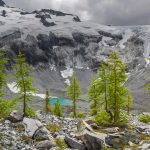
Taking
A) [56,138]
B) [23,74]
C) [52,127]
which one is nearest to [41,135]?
[56,138]

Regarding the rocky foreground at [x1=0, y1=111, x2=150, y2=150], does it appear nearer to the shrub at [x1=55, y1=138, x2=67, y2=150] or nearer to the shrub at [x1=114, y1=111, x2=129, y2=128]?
the shrub at [x1=55, y1=138, x2=67, y2=150]

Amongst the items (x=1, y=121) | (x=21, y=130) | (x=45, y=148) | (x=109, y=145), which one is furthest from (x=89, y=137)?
(x=1, y=121)

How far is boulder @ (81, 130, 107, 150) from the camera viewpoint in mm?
37903

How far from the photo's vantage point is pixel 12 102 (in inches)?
1421

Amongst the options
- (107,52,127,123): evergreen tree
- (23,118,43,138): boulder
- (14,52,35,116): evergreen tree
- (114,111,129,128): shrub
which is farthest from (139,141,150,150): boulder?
(14,52,35,116): evergreen tree

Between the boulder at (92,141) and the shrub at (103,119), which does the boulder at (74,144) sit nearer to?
the boulder at (92,141)

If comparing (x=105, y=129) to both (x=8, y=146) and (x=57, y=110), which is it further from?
(x=57, y=110)

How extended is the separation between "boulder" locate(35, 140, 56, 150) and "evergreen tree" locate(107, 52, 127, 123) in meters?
16.3

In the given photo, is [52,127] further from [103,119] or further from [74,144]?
[103,119]

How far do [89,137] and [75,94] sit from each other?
5529cm

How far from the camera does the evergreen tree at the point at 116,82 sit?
51.0 meters

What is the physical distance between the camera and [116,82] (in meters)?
51.3

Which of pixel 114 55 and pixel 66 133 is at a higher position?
pixel 114 55

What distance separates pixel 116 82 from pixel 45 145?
18.2 metres
